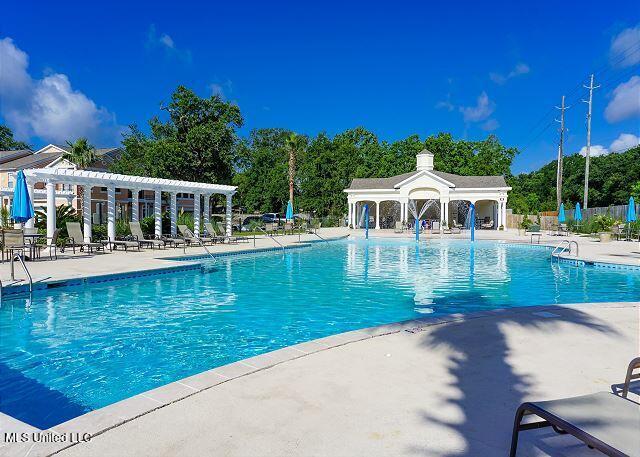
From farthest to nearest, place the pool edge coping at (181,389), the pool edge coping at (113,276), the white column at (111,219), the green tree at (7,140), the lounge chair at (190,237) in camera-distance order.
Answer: the green tree at (7,140) → the lounge chair at (190,237) → the white column at (111,219) → the pool edge coping at (113,276) → the pool edge coping at (181,389)

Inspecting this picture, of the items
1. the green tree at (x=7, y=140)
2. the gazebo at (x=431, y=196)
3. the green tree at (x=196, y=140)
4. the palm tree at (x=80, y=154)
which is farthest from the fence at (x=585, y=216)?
the green tree at (x=7, y=140)

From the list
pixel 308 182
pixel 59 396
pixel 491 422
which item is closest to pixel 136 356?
pixel 59 396

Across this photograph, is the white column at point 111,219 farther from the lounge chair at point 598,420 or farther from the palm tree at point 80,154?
the lounge chair at point 598,420

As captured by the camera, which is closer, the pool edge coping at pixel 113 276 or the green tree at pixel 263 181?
the pool edge coping at pixel 113 276

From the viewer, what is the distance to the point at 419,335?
5809mm

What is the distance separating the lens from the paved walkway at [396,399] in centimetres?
305

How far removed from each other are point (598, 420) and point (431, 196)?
39.7 meters

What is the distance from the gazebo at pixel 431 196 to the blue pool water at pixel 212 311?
2363cm

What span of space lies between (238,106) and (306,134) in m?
32.6

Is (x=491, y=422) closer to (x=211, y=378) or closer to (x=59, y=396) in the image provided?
(x=211, y=378)

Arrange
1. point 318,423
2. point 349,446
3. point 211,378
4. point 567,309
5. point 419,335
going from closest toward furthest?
point 349,446, point 318,423, point 211,378, point 419,335, point 567,309

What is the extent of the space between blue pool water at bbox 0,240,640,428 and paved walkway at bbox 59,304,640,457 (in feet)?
6.48

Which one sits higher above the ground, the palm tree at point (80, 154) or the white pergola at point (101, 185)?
the palm tree at point (80, 154)

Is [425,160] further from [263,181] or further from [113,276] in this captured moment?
[113,276]
